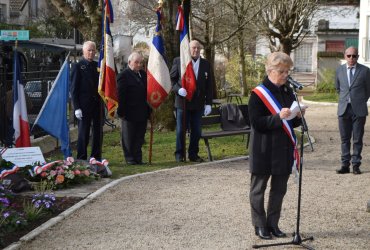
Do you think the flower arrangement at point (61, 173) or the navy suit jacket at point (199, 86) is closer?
the flower arrangement at point (61, 173)

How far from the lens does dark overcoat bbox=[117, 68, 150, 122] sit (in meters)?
11.9

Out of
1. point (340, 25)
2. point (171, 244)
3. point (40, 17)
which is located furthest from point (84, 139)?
point (340, 25)

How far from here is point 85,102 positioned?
453 inches

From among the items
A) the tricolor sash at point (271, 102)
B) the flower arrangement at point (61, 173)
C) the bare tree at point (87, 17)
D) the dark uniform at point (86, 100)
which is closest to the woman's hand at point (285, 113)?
the tricolor sash at point (271, 102)

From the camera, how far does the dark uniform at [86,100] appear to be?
450 inches

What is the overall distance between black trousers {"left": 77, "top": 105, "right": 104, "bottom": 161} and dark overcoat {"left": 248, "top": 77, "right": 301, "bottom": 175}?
5.08 m

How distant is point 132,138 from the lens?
12.1m

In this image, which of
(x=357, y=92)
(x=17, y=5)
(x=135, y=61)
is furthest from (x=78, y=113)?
(x=17, y=5)

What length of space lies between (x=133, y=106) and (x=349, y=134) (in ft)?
11.6

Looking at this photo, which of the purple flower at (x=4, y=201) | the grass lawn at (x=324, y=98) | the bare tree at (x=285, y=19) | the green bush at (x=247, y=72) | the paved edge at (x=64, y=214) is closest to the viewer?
the paved edge at (x=64, y=214)

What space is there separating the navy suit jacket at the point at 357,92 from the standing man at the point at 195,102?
2.32 metres

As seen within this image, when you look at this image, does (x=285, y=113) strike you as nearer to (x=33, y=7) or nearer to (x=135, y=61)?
(x=135, y=61)

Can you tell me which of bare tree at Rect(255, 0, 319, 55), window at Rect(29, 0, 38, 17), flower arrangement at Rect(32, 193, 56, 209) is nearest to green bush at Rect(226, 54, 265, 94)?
bare tree at Rect(255, 0, 319, 55)

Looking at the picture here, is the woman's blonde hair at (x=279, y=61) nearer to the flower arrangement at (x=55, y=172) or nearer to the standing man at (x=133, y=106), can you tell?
the flower arrangement at (x=55, y=172)
